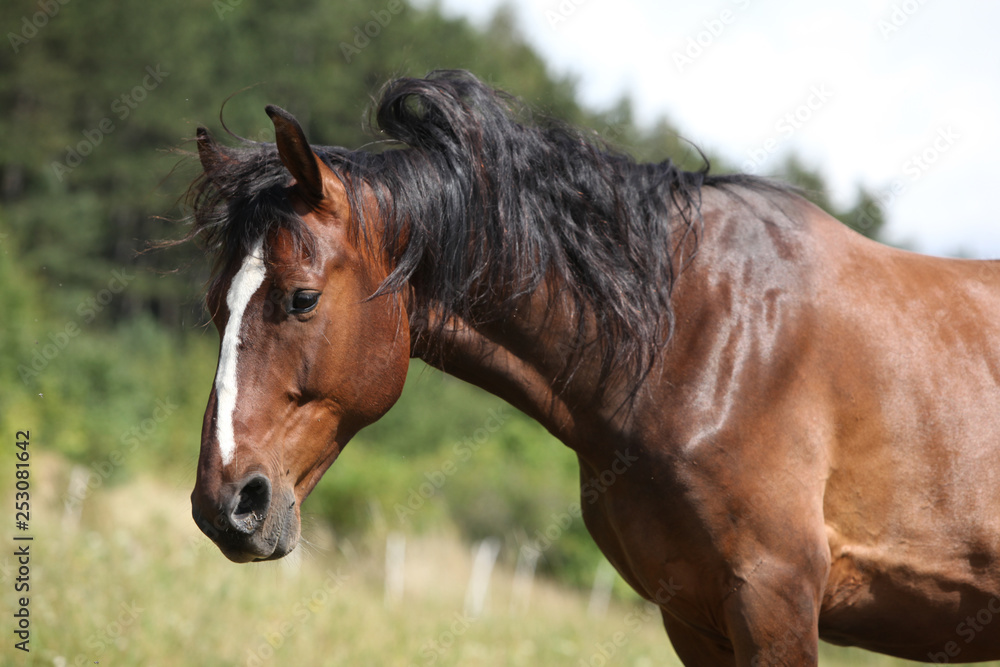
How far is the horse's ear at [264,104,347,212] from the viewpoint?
247cm

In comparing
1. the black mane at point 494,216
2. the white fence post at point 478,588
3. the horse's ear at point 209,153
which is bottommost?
the white fence post at point 478,588

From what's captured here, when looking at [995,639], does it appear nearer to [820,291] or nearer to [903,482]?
[903,482]

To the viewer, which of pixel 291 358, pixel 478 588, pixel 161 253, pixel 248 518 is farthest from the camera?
pixel 161 253

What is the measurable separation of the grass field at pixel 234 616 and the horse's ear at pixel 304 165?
3.97ft

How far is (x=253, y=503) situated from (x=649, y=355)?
4.83ft

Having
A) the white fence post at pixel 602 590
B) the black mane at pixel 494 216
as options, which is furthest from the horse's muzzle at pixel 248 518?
the white fence post at pixel 602 590

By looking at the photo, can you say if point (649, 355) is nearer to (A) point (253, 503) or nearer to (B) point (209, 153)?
(A) point (253, 503)

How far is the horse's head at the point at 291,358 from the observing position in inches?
96.3

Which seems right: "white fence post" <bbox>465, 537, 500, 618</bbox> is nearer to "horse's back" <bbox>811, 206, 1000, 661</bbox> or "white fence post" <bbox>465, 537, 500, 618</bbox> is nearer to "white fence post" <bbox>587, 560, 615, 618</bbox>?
"white fence post" <bbox>587, 560, 615, 618</bbox>

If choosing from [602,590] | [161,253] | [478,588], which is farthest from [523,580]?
[161,253]

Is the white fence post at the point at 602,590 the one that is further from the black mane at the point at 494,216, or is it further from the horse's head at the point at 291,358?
the horse's head at the point at 291,358

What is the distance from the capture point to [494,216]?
2969mm

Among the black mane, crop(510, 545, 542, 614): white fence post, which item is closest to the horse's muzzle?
the black mane

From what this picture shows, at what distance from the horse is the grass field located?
0.78 metres
